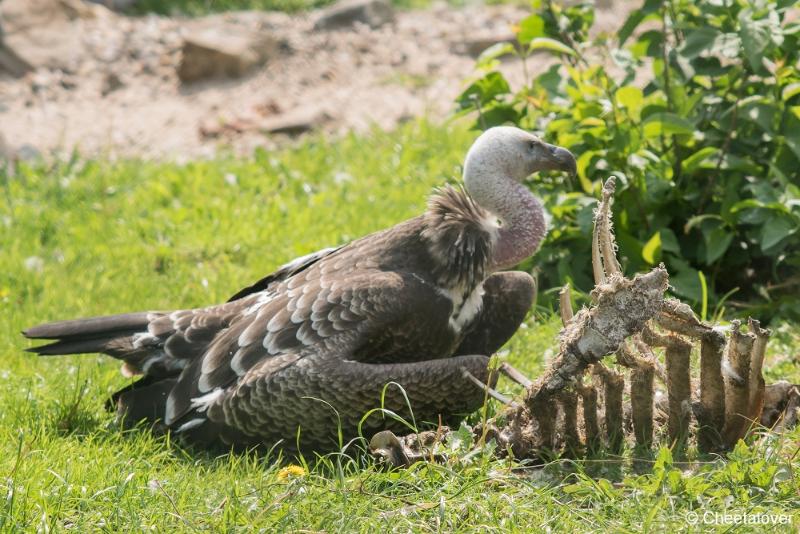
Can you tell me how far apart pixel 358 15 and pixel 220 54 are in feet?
5.00

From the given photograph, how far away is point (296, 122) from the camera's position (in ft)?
31.1

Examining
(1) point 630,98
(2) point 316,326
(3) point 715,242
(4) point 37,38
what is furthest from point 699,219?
(4) point 37,38

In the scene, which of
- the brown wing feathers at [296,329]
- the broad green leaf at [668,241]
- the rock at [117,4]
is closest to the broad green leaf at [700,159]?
the broad green leaf at [668,241]

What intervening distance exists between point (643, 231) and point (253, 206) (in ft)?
9.38

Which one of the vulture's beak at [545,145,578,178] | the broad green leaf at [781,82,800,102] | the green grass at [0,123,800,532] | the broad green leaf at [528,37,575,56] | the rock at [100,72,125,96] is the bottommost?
the green grass at [0,123,800,532]

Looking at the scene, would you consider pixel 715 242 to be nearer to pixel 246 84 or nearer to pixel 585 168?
pixel 585 168

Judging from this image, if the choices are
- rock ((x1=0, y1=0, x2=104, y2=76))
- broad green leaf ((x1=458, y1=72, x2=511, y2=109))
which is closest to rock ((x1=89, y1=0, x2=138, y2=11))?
rock ((x1=0, y1=0, x2=104, y2=76))

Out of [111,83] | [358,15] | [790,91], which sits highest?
[358,15]

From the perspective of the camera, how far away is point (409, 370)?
15.4 feet

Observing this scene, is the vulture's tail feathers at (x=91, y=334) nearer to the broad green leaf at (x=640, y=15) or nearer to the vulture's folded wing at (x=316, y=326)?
the vulture's folded wing at (x=316, y=326)

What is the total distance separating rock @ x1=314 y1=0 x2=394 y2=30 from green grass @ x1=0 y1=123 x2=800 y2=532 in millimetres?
2361

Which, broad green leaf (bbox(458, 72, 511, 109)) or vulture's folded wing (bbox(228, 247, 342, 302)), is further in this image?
broad green leaf (bbox(458, 72, 511, 109))

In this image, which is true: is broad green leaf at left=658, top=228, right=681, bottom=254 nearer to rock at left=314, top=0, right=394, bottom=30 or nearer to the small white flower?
the small white flower

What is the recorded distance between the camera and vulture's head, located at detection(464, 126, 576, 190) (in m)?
5.29
